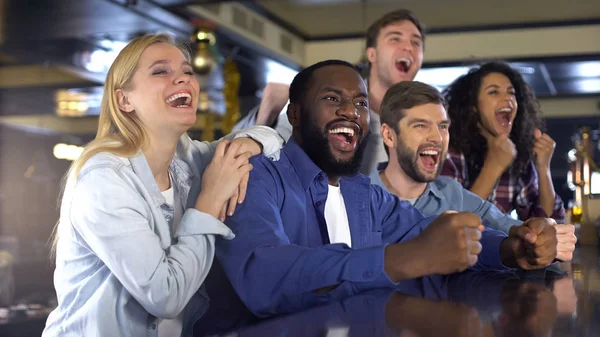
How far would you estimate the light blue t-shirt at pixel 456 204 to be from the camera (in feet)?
6.82

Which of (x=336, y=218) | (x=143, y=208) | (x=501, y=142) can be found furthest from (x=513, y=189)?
(x=143, y=208)

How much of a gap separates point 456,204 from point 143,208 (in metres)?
1.05

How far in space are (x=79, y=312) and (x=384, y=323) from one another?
28.4 inches

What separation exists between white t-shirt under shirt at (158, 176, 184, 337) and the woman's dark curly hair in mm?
1344

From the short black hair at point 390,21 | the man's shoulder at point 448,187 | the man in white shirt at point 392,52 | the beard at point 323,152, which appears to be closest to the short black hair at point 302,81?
the beard at point 323,152

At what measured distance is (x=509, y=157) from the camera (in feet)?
8.32

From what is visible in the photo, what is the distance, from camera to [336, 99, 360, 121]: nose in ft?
5.23

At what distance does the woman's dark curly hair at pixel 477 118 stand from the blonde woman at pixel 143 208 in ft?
3.91

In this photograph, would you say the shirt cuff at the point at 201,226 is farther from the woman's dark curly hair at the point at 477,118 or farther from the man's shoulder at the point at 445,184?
the woman's dark curly hair at the point at 477,118

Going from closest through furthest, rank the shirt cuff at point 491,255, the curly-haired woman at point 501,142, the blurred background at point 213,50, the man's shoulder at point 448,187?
the shirt cuff at point 491,255, the man's shoulder at point 448,187, the curly-haired woman at point 501,142, the blurred background at point 213,50

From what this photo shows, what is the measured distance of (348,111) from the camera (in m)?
1.60

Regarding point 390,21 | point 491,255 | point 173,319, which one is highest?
point 390,21

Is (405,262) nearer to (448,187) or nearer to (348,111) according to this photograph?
(348,111)

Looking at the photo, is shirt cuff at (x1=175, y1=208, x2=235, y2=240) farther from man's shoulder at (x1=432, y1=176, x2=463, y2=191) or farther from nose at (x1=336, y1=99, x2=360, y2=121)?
man's shoulder at (x1=432, y1=176, x2=463, y2=191)
